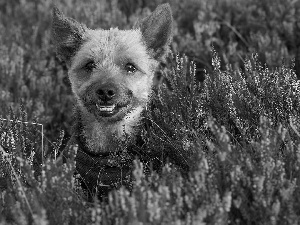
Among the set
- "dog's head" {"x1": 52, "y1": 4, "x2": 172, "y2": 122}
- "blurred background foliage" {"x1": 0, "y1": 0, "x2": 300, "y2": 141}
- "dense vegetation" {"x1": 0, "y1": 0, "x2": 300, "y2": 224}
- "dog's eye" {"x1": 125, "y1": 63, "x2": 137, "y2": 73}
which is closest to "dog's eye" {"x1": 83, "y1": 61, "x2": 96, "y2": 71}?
"dog's head" {"x1": 52, "y1": 4, "x2": 172, "y2": 122}

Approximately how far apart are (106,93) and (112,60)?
0.57m

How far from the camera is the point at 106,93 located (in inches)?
161

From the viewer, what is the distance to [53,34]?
190 inches

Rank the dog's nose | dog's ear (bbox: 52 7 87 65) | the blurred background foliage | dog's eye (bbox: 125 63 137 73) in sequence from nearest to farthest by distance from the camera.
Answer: the dog's nose
dog's eye (bbox: 125 63 137 73)
dog's ear (bbox: 52 7 87 65)
the blurred background foliage

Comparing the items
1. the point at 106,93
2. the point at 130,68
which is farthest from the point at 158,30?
the point at 106,93

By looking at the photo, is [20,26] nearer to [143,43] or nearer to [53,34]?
[53,34]

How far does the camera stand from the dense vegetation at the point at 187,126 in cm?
265

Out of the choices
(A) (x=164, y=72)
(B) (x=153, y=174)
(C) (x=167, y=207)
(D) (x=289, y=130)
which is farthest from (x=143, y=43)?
(C) (x=167, y=207)

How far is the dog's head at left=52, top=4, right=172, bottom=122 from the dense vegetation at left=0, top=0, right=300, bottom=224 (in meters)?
0.24

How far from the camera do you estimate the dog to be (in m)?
4.16

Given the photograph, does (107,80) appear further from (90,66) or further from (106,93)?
(90,66)

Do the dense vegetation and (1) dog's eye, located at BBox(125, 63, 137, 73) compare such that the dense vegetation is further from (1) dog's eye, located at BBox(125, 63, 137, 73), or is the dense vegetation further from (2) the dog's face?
(1) dog's eye, located at BBox(125, 63, 137, 73)

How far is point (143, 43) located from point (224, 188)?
230 centimetres

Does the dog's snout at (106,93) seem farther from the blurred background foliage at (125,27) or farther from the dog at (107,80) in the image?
the blurred background foliage at (125,27)
